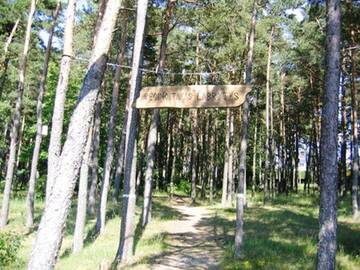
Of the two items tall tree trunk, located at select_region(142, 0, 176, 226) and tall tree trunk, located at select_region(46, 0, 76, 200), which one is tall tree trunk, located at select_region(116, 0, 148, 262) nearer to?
tall tree trunk, located at select_region(46, 0, 76, 200)

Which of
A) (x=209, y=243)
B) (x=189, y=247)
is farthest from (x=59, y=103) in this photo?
(x=209, y=243)

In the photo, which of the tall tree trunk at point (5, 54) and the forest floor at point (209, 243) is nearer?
the forest floor at point (209, 243)

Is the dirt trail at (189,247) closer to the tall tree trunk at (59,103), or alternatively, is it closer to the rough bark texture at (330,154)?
the rough bark texture at (330,154)

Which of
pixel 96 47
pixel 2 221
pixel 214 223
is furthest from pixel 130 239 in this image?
pixel 2 221

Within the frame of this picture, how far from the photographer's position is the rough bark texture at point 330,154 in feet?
27.2

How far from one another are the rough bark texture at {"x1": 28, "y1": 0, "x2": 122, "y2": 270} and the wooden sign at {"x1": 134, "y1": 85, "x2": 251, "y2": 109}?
12.0 feet

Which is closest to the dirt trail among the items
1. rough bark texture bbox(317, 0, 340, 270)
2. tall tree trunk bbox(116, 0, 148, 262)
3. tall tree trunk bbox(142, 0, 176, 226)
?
tall tree trunk bbox(116, 0, 148, 262)

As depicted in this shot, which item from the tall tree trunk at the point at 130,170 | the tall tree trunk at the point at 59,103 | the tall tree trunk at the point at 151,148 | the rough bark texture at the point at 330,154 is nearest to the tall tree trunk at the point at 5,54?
the tall tree trunk at the point at 151,148

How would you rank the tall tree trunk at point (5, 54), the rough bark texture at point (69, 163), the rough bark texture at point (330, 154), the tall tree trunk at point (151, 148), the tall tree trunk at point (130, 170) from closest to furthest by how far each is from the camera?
1. the rough bark texture at point (69, 163)
2. the rough bark texture at point (330, 154)
3. the tall tree trunk at point (130, 170)
4. the tall tree trunk at point (151, 148)
5. the tall tree trunk at point (5, 54)

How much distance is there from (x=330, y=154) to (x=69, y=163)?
518 centimetres

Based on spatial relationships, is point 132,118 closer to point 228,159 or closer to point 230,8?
point 230,8

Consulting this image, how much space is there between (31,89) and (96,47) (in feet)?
103

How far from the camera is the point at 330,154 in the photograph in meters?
8.45

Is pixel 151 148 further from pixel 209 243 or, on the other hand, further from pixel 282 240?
pixel 282 240
